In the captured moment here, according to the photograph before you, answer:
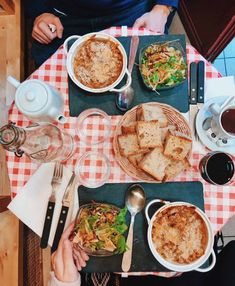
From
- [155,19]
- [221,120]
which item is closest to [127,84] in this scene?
[221,120]

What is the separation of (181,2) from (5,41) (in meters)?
1.07

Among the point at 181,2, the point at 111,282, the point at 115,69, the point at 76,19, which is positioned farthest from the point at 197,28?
the point at 111,282

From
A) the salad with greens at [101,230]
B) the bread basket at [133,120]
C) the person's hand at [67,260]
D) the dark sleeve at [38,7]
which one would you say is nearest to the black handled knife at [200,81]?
the bread basket at [133,120]

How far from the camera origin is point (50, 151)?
152 cm

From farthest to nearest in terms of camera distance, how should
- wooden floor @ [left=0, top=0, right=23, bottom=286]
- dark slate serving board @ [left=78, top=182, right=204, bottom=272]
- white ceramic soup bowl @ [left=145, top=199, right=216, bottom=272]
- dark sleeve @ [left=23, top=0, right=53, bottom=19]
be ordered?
wooden floor @ [left=0, top=0, right=23, bottom=286], dark sleeve @ [left=23, top=0, right=53, bottom=19], dark slate serving board @ [left=78, top=182, right=204, bottom=272], white ceramic soup bowl @ [left=145, top=199, right=216, bottom=272]

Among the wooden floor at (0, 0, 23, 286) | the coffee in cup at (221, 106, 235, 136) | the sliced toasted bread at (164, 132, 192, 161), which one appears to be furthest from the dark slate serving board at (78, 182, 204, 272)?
the wooden floor at (0, 0, 23, 286)

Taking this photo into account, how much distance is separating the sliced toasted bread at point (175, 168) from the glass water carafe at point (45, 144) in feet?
1.25

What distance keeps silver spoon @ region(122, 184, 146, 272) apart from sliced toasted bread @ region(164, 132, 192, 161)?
7.3 inches

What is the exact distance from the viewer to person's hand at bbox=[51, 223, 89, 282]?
153 cm

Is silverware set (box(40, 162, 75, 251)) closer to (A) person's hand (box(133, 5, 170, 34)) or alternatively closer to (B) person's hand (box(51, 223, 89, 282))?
(B) person's hand (box(51, 223, 89, 282))

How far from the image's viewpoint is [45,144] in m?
1.51

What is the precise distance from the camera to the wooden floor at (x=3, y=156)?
83.5 inches

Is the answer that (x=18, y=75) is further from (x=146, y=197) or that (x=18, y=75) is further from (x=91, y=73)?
(x=146, y=197)

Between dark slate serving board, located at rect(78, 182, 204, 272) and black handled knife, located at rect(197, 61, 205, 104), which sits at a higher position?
black handled knife, located at rect(197, 61, 205, 104)
